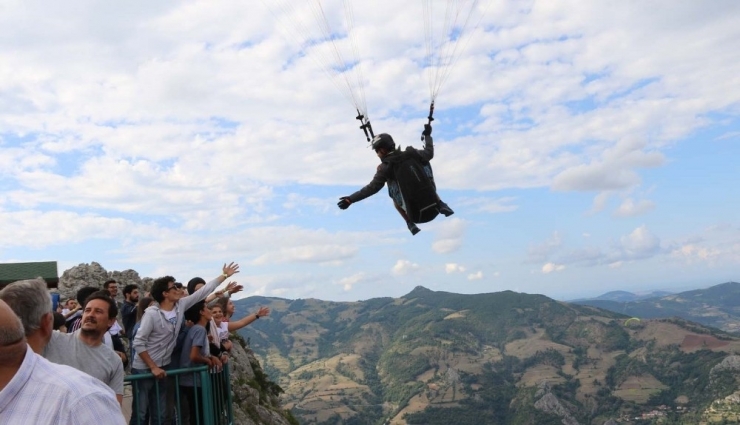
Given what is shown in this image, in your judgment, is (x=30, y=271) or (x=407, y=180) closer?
(x=407, y=180)

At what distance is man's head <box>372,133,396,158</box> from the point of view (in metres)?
12.9

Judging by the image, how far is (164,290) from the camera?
353 inches

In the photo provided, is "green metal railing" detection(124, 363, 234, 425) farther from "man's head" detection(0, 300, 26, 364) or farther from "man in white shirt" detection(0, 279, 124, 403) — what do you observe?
"man's head" detection(0, 300, 26, 364)

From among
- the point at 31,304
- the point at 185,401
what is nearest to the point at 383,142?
the point at 185,401

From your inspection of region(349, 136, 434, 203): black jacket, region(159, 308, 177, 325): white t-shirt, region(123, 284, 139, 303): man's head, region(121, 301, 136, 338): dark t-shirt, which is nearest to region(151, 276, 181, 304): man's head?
region(159, 308, 177, 325): white t-shirt

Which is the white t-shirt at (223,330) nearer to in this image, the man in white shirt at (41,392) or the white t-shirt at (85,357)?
the white t-shirt at (85,357)

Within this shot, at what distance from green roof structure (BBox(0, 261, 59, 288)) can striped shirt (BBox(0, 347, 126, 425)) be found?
28.2 m

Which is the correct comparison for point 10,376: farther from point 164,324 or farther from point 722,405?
point 722,405

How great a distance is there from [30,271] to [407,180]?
2366 cm

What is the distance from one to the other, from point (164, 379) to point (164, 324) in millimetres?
996

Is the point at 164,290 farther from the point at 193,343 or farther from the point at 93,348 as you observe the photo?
the point at 93,348

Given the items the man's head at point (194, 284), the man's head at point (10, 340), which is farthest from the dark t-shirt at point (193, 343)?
the man's head at point (10, 340)

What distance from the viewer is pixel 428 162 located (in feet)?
43.1

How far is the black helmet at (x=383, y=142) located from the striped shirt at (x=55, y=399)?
1071 centimetres
